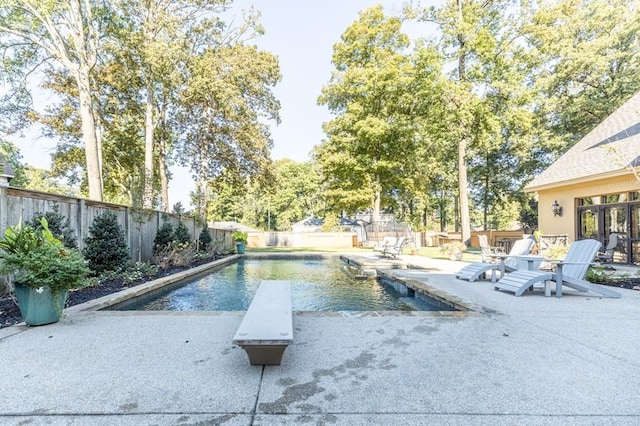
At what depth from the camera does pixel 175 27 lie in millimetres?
12859

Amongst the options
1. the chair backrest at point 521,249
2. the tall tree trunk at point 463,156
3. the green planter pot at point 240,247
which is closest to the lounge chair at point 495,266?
the chair backrest at point 521,249

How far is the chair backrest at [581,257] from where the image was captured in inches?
212

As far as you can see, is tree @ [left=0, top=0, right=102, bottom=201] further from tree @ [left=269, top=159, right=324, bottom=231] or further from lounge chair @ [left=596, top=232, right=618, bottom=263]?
tree @ [left=269, top=159, right=324, bottom=231]

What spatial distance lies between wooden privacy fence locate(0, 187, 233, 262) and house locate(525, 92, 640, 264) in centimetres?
1275

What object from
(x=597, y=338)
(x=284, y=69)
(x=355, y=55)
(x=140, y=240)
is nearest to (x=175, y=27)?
(x=284, y=69)

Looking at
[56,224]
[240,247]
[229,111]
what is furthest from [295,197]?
[56,224]

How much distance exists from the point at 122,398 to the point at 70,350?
1232mm

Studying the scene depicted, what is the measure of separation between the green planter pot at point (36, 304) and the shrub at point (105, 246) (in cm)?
312

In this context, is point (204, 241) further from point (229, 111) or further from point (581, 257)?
point (581, 257)

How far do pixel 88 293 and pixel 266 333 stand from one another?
445 centimetres

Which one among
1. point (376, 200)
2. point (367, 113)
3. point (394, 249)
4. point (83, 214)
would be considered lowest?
point (394, 249)

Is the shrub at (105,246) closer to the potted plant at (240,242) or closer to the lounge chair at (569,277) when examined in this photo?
the lounge chair at (569,277)

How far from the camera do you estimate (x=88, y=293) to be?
5250 millimetres

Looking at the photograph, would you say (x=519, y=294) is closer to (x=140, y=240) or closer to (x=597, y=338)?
(x=597, y=338)
